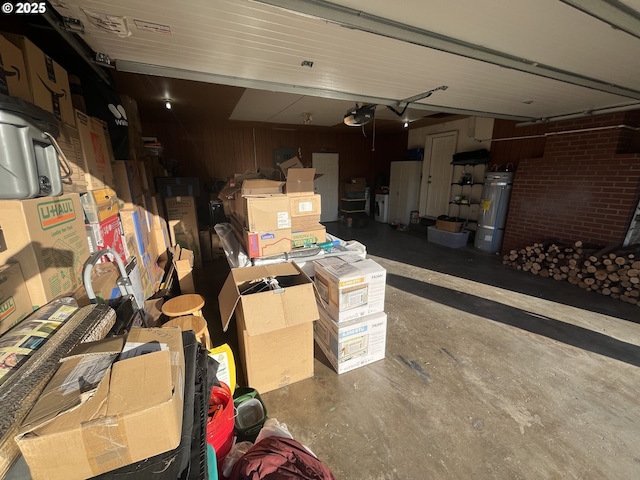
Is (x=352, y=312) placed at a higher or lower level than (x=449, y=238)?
higher

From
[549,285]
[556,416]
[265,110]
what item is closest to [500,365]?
[556,416]

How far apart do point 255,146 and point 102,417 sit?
6341 mm

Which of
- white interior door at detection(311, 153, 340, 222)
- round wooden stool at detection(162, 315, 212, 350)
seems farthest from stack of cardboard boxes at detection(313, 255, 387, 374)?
white interior door at detection(311, 153, 340, 222)

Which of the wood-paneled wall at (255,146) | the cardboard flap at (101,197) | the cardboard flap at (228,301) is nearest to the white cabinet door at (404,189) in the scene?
the wood-paneled wall at (255,146)

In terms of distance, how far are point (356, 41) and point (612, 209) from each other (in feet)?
13.2

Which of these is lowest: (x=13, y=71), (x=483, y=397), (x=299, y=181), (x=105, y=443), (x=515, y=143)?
(x=483, y=397)

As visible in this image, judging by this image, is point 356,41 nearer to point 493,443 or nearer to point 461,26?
point 461,26

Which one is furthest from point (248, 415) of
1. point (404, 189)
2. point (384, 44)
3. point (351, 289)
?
point (404, 189)

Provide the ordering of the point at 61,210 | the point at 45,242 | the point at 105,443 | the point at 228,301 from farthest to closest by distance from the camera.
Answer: the point at 228,301
the point at 61,210
the point at 45,242
the point at 105,443

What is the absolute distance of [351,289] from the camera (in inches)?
71.3

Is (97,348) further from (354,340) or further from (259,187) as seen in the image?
(259,187)

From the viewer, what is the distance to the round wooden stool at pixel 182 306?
1.80 meters

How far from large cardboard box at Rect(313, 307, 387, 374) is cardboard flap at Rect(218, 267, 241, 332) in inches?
28.0

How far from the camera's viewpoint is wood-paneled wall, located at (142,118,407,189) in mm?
5594
